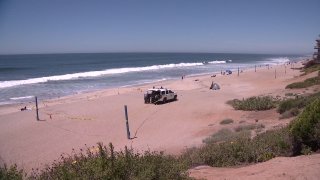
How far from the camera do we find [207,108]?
22688mm

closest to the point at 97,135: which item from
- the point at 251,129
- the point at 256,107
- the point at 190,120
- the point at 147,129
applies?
the point at 147,129

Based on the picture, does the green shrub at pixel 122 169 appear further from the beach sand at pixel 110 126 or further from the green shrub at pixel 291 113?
the green shrub at pixel 291 113

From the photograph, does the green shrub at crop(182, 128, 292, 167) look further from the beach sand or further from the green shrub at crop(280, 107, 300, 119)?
the green shrub at crop(280, 107, 300, 119)

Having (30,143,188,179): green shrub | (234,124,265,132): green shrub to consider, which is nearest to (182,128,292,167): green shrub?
(30,143,188,179): green shrub

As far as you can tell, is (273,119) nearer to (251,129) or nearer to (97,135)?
(251,129)

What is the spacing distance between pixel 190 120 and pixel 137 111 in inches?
195

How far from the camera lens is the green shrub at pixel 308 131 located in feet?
29.6

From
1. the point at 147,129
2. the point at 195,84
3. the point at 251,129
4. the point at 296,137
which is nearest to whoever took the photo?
the point at 296,137

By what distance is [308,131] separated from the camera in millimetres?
9117

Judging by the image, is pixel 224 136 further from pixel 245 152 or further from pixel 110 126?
pixel 110 126

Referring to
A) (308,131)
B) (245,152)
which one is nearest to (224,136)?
(245,152)

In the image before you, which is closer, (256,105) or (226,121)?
(226,121)

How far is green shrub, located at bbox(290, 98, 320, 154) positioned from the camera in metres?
9.01

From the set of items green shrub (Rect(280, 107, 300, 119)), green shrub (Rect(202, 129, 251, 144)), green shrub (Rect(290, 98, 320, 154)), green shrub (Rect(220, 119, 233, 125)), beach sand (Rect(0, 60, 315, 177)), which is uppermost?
green shrub (Rect(290, 98, 320, 154))
